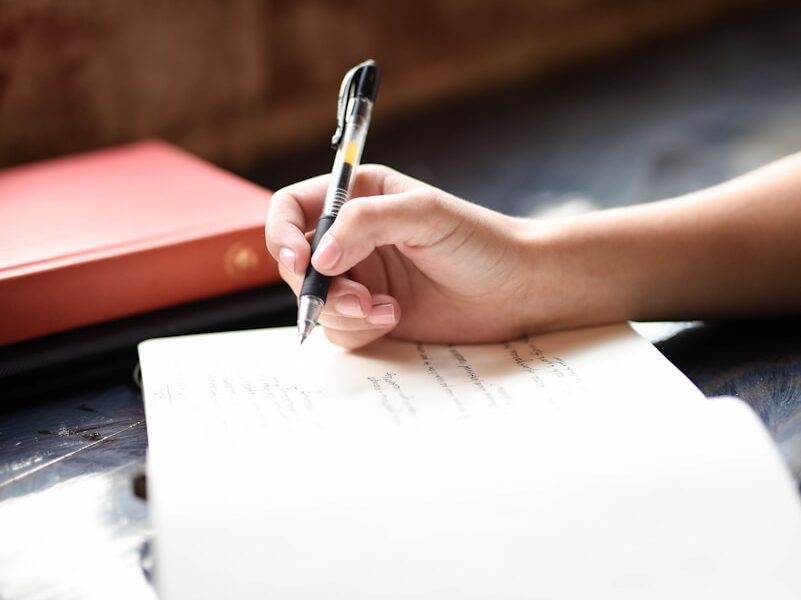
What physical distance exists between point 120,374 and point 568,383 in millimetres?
363

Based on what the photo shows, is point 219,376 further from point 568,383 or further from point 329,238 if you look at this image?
point 568,383

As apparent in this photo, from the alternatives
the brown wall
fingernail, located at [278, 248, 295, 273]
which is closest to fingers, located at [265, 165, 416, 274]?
fingernail, located at [278, 248, 295, 273]

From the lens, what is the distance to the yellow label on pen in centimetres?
76

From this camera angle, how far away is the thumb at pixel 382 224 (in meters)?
0.67

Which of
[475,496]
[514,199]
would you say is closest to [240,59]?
Answer: [514,199]

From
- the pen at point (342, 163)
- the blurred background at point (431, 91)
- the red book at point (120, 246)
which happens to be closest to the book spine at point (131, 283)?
the red book at point (120, 246)

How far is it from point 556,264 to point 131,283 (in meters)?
0.35

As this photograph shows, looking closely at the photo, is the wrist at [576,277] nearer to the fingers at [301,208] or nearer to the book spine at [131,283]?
the fingers at [301,208]

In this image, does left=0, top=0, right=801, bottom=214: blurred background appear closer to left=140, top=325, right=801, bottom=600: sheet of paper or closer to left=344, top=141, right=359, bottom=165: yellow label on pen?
left=344, top=141, right=359, bottom=165: yellow label on pen

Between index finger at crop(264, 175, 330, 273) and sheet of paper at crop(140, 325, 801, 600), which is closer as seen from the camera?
sheet of paper at crop(140, 325, 801, 600)

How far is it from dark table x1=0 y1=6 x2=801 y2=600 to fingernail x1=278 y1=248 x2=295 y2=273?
0.13 meters

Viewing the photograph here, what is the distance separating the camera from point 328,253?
26.5 inches

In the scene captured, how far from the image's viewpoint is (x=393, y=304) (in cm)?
72

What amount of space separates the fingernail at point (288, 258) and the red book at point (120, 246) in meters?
0.13
